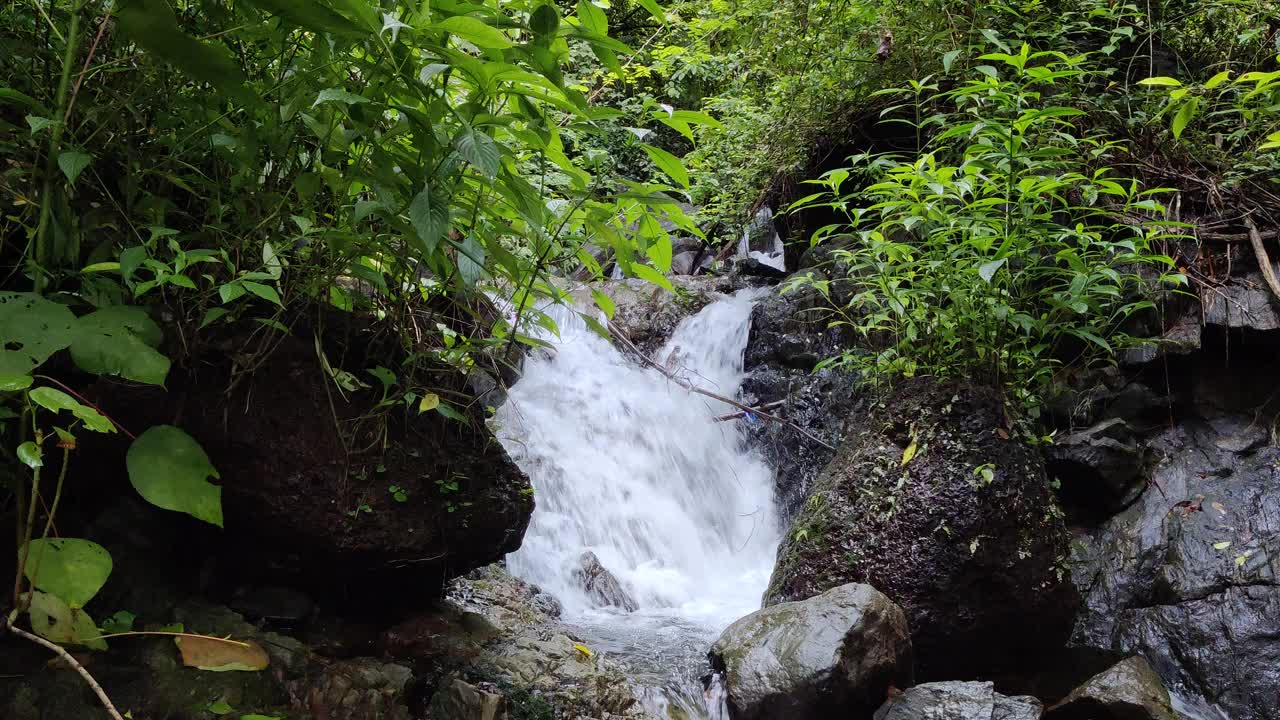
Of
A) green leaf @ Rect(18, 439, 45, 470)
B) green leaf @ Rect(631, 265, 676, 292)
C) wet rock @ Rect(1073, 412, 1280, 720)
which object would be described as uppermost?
green leaf @ Rect(631, 265, 676, 292)

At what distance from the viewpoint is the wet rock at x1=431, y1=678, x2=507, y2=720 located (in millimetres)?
2330

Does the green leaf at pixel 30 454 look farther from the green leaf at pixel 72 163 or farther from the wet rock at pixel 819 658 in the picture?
the wet rock at pixel 819 658

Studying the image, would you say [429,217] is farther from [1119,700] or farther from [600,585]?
[600,585]

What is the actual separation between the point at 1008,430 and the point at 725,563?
247 centimetres

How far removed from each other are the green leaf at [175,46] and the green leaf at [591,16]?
781 millimetres

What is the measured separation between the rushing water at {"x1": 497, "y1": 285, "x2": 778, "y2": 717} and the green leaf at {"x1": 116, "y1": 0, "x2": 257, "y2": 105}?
266 cm

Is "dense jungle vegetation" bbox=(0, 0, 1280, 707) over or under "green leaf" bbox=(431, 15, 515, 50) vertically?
under

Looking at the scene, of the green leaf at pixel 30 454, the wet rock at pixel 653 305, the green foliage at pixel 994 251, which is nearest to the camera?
the green leaf at pixel 30 454

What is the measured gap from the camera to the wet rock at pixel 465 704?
233 cm

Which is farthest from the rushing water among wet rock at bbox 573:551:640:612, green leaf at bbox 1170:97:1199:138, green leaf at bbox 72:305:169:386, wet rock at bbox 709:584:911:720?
green leaf at bbox 1170:97:1199:138

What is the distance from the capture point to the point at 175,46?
1.49 metres

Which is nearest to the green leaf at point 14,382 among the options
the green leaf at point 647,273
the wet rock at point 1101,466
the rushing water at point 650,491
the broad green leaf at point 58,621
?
the broad green leaf at point 58,621

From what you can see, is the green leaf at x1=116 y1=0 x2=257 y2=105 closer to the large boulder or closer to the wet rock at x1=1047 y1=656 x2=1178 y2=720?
the wet rock at x1=1047 y1=656 x2=1178 y2=720

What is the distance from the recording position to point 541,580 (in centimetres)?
453
